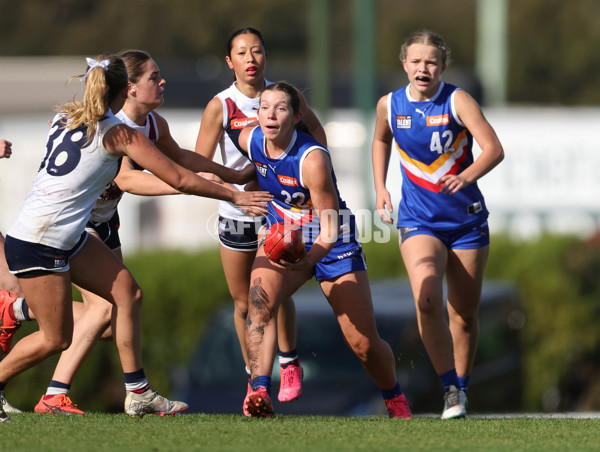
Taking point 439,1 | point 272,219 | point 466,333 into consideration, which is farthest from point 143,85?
point 439,1

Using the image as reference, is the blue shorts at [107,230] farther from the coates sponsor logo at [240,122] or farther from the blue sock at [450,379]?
the blue sock at [450,379]

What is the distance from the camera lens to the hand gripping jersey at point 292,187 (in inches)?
277

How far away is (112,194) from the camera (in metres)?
7.35

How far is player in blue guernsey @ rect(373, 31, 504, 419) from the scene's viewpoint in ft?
24.4

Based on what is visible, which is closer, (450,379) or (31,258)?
(31,258)

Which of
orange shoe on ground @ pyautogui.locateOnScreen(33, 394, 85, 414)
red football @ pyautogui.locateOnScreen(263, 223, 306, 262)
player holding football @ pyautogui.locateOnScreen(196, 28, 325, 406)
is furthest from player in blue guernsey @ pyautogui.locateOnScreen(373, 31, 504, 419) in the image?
orange shoe on ground @ pyautogui.locateOnScreen(33, 394, 85, 414)

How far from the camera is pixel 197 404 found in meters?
10.8

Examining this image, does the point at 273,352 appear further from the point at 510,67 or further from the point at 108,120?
the point at 510,67

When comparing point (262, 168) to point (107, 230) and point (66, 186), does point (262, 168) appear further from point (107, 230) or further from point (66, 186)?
point (66, 186)

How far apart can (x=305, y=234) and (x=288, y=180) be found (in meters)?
0.40

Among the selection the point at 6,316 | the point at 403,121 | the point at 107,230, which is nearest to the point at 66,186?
the point at 107,230

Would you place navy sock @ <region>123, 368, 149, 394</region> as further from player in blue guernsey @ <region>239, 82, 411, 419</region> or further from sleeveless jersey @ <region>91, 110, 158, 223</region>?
sleeveless jersey @ <region>91, 110, 158, 223</region>

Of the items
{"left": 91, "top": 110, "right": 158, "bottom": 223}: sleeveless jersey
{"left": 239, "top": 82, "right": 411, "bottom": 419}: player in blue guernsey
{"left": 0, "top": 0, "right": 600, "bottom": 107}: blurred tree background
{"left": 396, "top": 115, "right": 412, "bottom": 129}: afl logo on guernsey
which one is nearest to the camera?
{"left": 239, "top": 82, "right": 411, "bottom": 419}: player in blue guernsey

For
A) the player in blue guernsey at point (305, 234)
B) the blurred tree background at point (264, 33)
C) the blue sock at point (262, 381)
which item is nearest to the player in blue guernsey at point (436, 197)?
the player in blue guernsey at point (305, 234)
